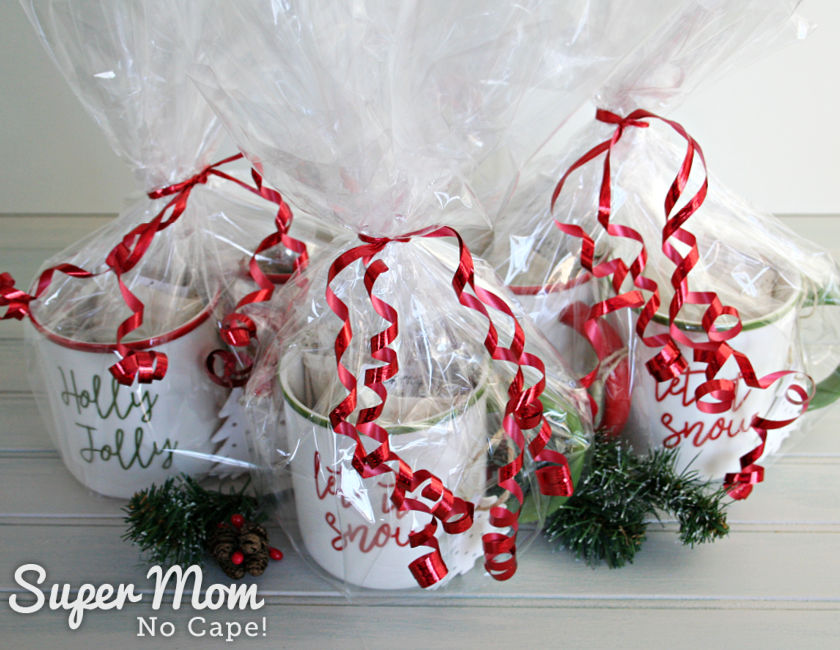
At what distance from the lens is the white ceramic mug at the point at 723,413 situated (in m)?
0.68

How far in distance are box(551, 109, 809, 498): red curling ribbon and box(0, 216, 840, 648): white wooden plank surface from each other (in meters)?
0.06

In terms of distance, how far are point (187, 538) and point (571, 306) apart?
14.3 inches

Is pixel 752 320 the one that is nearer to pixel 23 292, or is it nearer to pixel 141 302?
pixel 141 302

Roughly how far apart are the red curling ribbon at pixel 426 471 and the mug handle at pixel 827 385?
10.4 inches

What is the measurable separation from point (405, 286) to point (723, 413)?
29cm

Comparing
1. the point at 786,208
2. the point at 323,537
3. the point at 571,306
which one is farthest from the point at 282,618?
the point at 786,208

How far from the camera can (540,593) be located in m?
0.65

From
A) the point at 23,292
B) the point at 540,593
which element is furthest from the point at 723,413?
the point at 23,292

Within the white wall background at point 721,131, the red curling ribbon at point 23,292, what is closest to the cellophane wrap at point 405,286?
the red curling ribbon at point 23,292

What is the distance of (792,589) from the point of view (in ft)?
2.12

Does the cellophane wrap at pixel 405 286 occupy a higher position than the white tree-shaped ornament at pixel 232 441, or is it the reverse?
the cellophane wrap at pixel 405 286

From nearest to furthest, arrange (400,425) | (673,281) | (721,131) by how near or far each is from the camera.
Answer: (400,425) < (673,281) < (721,131)

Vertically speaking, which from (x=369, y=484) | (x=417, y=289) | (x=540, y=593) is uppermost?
(x=417, y=289)

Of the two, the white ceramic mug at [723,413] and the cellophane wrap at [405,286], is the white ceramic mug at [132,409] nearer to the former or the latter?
the cellophane wrap at [405,286]
